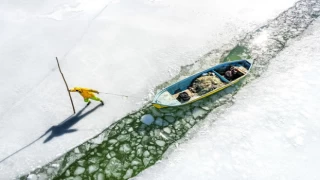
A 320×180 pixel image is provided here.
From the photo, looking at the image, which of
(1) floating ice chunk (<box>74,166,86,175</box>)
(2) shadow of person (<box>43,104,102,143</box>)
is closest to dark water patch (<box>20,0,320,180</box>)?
(1) floating ice chunk (<box>74,166,86,175</box>)

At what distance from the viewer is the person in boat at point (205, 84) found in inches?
379

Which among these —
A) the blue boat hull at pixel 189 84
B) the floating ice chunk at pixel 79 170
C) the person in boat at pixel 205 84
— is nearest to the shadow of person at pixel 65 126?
the floating ice chunk at pixel 79 170

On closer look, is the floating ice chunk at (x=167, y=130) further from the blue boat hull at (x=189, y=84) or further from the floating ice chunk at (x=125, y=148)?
the floating ice chunk at (x=125, y=148)

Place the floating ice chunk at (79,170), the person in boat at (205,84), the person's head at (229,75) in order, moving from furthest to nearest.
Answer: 1. the person's head at (229,75)
2. the person in boat at (205,84)
3. the floating ice chunk at (79,170)

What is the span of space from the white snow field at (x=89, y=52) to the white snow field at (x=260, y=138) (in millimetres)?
2399

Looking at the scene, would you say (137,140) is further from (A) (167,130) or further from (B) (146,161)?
(A) (167,130)

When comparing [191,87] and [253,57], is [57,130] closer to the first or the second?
[191,87]

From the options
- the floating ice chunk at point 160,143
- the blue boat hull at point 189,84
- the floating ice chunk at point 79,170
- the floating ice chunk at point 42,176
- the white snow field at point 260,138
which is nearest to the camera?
the white snow field at point 260,138

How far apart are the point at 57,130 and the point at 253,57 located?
24.4ft

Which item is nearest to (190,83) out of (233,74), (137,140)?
(233,74)

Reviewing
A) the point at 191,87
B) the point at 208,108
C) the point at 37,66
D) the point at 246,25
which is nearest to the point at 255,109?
the point at 208,108

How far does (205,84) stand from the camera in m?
9.72

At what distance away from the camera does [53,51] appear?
460 inches

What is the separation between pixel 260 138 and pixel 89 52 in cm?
696
